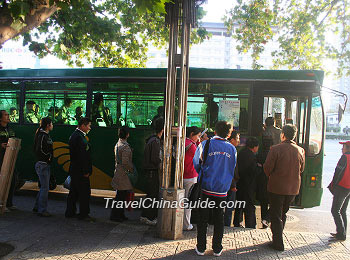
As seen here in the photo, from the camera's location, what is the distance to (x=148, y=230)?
610 cm

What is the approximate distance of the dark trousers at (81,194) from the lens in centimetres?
653

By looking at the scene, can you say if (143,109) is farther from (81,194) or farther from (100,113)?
(81,194)

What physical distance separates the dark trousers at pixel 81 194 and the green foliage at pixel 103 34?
11.9ft

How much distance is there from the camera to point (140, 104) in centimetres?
827

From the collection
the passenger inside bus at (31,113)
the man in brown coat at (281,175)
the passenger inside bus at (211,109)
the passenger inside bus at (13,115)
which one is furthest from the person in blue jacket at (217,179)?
the passenger inside bus at (13,115)

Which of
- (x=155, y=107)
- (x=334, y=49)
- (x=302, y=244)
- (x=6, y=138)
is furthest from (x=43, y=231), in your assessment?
(x=334, y=49)

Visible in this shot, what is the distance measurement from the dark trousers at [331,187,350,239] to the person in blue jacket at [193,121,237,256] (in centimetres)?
237

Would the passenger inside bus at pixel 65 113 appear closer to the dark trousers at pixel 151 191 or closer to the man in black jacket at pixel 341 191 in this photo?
the dark trousers at pixel 151 191

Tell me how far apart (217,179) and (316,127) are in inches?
153

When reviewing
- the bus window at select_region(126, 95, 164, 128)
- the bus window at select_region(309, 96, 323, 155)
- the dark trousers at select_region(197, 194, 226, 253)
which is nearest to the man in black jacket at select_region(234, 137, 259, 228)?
the dark trousers at select_region(197, 194, 226, 253)

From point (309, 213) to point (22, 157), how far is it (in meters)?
7.63

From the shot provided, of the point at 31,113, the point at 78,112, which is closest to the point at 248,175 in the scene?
the point at 78,112

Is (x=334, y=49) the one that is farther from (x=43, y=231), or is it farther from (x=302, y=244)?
(x=43, y=231)

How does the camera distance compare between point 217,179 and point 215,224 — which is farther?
point 215,224
